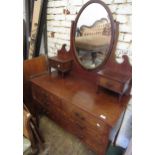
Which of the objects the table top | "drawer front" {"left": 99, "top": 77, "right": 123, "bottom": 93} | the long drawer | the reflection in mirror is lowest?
the long drawer

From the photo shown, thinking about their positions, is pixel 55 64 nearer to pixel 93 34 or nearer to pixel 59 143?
pixel 93 34

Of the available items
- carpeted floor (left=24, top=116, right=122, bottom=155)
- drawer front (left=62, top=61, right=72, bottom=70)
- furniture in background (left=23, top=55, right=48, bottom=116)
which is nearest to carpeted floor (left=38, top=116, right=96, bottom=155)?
carpeted floor (left=24, top=116, right=122, bottom=155)

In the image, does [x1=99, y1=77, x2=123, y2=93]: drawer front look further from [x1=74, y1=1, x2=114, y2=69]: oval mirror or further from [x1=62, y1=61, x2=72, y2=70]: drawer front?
[x1=62, y1=61, x2=72, y2=70]: drawer front

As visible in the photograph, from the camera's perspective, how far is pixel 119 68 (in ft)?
4.24

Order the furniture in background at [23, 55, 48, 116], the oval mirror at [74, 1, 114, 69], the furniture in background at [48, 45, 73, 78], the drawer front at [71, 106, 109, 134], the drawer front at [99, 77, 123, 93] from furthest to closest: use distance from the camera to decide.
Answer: the furniture in background at [23, 55, 48, 116] → the furniture in background at [48, 45, 73, 78] → the oval mirror at [74, 1, 114, 69] → the drawer front at [99, 77, 123, 93] → the drawer front at [71, 106, 109, 134]

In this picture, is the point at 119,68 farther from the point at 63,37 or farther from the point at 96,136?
the point at 63,37

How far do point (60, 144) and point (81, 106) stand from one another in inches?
32.0

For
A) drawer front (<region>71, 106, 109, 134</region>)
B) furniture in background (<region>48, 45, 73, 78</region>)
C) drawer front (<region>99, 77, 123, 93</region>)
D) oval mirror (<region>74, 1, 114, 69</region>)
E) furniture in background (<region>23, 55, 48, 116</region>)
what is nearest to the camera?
drawer front (<region>71, 106, 109, 134</region>)

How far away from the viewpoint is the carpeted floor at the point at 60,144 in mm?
1558

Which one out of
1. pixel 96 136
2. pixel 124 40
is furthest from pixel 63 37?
pixel 96 136

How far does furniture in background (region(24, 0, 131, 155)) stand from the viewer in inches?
42.5

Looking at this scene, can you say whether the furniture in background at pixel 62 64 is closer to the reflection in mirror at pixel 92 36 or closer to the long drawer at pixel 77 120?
the reflection in mirror at pixel 92 36

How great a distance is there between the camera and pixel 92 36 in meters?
1.41
